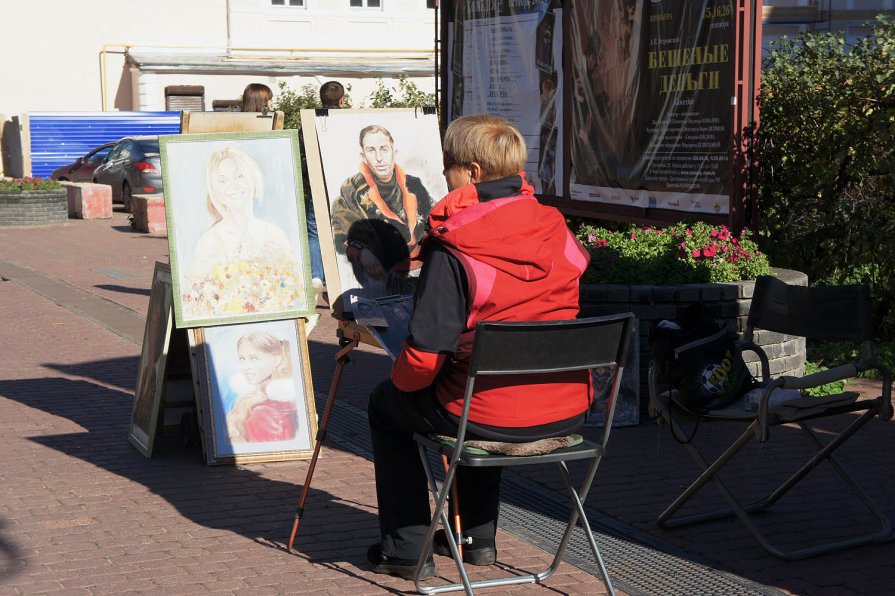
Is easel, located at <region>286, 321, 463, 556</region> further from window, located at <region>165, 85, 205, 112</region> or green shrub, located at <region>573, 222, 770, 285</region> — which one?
window, located at <region>165, 85, 205, 112</region>

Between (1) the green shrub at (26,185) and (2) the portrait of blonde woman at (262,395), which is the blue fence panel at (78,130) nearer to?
(1) the green shrub at (26,185)

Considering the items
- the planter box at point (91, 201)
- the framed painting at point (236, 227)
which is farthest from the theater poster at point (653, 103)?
the planter box at point (91, 201)

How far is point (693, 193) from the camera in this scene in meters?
8.62

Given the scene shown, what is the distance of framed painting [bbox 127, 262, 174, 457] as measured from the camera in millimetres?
6441

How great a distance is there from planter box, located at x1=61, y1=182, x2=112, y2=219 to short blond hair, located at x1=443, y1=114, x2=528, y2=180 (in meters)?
20.2

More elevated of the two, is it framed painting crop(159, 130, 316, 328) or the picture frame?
the picture frame

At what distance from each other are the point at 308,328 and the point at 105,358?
2935 mm

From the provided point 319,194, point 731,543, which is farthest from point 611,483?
point 319,194

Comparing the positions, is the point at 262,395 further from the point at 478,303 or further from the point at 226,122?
the point at 478,303

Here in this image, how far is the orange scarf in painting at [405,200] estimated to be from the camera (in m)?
5.73

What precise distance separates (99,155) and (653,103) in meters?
22.3

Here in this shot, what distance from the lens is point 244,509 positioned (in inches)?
221

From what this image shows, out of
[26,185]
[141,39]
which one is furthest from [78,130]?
[26,185]

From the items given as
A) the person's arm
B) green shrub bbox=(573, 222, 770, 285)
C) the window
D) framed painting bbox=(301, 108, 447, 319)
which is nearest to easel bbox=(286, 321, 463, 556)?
framed painting bbox=(301, 108, 447, 319)
